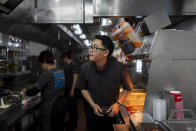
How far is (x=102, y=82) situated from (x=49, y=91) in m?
1.07

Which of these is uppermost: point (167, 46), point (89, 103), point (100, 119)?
point (167, 46)

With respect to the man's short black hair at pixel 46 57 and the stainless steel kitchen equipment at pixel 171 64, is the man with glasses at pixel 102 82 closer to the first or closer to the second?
the stainless steel kitchen equipment at pixel 171 64

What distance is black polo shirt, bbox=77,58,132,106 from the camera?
2031 millimetres

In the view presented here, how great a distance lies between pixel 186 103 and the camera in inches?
63.9

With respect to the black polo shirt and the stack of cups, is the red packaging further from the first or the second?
the black polo shirt

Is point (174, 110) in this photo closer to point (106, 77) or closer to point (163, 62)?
point (163, 62)

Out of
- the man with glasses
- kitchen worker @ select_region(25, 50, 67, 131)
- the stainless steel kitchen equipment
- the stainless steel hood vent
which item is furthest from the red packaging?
the stainless steel hood vent

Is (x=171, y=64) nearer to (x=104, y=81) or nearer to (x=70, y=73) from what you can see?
(x=104, y=81)

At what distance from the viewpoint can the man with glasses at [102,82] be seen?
2.01 m

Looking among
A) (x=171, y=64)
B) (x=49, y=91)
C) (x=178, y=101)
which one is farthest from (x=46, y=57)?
(x=178, y=101)

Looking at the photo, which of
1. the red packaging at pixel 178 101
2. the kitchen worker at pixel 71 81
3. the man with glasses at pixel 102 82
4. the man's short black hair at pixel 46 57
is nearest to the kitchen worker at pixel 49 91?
the man's short black hair at pixel 46 57

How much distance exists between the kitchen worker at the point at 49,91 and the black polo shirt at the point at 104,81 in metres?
0.74

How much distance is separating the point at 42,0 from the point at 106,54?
4.19 feet

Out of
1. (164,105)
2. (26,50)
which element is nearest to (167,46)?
(164,105)
